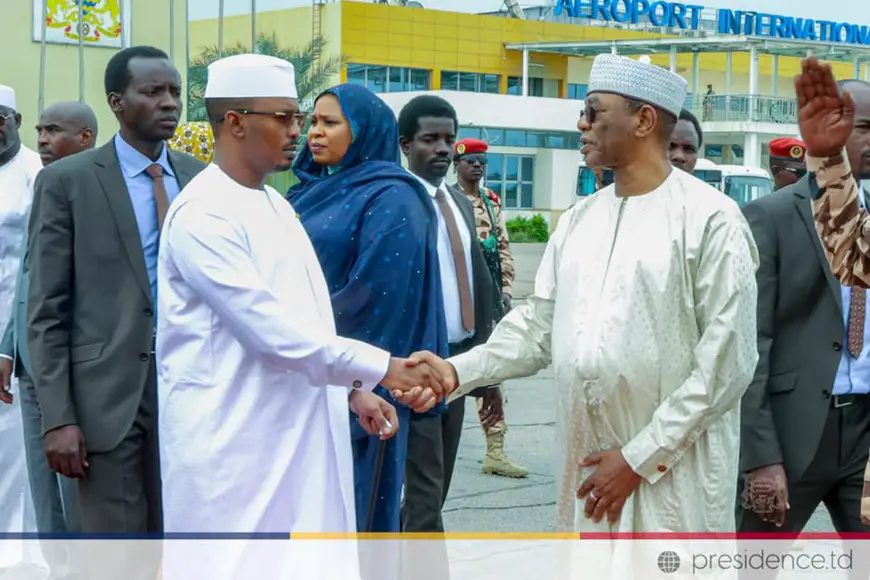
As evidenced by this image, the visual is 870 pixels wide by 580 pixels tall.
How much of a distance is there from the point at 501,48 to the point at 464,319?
5202 cm

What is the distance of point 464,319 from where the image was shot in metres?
6.34

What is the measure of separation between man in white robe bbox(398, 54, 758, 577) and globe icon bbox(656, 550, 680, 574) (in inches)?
1.0

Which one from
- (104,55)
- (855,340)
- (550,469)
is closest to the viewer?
(855,340)

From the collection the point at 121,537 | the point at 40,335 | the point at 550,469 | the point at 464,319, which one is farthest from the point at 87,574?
the point at 550,469

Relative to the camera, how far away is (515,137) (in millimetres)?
52812

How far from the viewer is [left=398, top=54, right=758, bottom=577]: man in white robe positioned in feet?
12.8

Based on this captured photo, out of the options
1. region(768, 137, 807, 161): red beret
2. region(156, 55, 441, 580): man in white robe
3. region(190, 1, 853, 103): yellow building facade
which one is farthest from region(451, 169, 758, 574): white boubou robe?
region(190, 1, 853, 103): yellow building facade

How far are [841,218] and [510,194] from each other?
164ft

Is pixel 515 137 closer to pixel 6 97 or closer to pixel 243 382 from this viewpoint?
pixel 6 97

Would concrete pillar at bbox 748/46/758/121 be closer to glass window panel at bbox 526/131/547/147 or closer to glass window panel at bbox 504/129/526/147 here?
glass window panel at bbox 526/131/547/147

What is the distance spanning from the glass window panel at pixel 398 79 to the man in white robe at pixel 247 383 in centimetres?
5147

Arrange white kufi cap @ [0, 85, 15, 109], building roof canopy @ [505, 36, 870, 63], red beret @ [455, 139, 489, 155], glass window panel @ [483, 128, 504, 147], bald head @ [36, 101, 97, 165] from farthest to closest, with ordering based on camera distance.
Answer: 1. building roof canopy @ [505, 36, 870, 63]
2. glass window panel @ [483, 128, 504, 147]
3. red beret @ [455, 139, 489, 155]
4. bald head @ [36, 101, 97, 165]
5. white kufi cap @ [0, 85, 15, 109]

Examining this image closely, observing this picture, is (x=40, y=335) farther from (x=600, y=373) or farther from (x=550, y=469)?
(x=550, y=469)

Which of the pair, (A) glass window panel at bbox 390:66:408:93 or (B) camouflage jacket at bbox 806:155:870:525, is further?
(A) glass window panel at bbox 390:66:408:93
